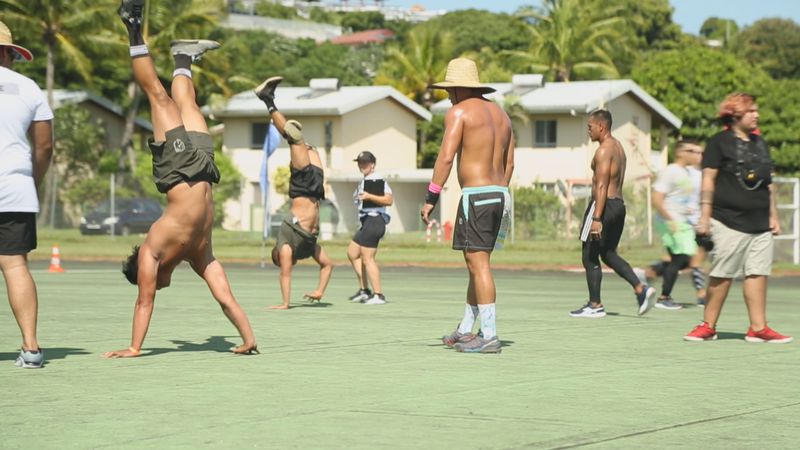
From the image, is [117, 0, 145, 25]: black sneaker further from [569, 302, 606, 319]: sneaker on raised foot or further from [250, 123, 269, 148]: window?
[250, 123, 269, 148]: window

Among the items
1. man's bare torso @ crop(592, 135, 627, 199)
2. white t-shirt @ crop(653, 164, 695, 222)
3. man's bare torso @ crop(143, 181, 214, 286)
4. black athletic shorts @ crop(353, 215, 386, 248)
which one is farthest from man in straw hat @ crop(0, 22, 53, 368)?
white t-shirt @ crop(653, 164, 695, 222)

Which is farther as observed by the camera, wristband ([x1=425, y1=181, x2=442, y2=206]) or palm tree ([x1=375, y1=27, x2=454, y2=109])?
palm tree ([x1=375, y1=27, x2=454, y2=109])

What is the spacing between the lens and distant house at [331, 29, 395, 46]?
14938cm

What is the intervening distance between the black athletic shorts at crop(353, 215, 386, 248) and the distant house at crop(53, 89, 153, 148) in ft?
165

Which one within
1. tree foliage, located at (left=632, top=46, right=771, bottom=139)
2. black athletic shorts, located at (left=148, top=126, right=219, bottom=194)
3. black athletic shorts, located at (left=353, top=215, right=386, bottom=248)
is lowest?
black athletic shorts, located at (left=353, top=215, right=386, bottom=248)

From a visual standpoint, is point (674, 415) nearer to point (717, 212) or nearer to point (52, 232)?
point (717, 212)

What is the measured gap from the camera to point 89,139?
65.8 metres

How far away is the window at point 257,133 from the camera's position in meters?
65.9

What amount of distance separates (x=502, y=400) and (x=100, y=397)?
90.5 inches

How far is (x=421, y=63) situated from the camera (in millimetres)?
76562

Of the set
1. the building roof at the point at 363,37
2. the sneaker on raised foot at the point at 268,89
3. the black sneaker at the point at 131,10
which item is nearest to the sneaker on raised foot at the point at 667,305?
the sneaker on raised foot at the point at 268,89

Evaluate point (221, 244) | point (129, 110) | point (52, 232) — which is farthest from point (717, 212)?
point (129, 110)

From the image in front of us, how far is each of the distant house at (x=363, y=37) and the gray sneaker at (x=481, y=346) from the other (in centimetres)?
13674

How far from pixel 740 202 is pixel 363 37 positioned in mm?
145496
